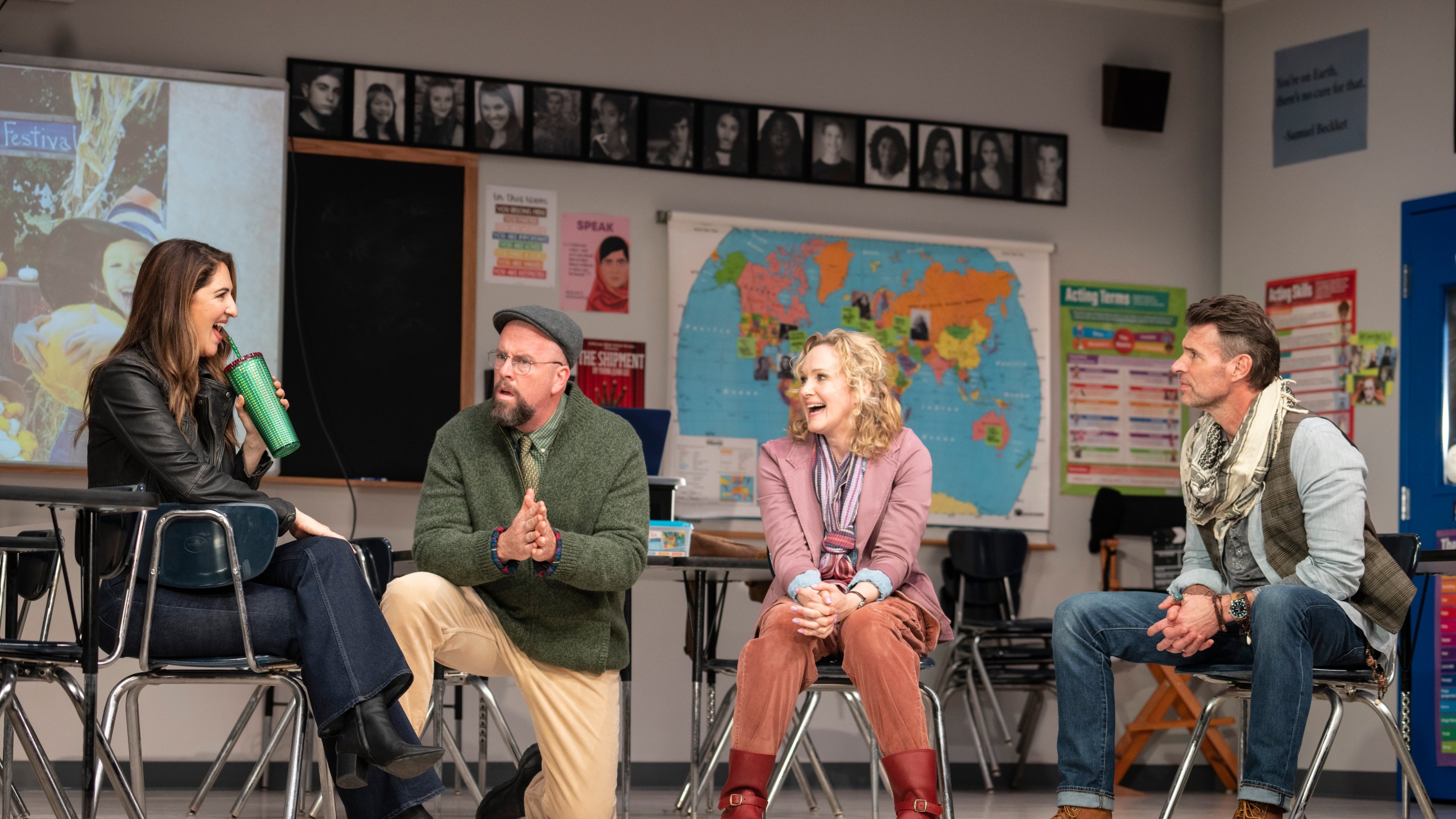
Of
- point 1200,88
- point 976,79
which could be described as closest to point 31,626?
point 976,79

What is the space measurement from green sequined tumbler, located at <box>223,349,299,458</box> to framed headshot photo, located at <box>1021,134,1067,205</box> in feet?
13.5

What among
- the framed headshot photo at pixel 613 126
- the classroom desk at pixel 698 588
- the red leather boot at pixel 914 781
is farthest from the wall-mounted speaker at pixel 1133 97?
the red leather boot at pixel 914 781

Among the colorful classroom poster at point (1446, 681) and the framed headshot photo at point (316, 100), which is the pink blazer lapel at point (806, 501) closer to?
the framed headshot photo at point (316, 100)

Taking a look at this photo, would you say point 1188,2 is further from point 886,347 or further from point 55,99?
point 55,99

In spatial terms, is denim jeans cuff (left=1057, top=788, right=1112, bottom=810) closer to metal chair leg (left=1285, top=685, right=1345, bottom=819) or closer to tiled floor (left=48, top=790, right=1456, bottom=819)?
metal chair leg (left=1285, top=685, right=1345, bottom=819)

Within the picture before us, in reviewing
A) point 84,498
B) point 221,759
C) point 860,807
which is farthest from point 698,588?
point 84,498

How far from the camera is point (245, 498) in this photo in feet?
9.84

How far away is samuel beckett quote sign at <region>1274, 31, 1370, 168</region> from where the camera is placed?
5.95 m

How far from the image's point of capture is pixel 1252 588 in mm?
3324

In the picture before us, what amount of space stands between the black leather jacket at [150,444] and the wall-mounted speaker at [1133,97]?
15.4 ft

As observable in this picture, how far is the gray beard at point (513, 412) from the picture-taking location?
3.22 meters

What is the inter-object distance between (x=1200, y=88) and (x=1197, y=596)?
4194 millimetres

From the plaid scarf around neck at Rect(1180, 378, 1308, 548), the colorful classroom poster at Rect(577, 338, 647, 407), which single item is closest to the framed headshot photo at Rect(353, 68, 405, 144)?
the colorful classroom poster at Rect(577, 338, 647, 407)

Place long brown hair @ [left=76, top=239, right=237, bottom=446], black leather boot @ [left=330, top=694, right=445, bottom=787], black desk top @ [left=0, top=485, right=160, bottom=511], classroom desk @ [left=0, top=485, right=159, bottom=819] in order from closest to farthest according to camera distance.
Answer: black desk top @ [left=0, top=485, right=160, bottom=511]
classroom desk @ [left=0, top=485, right=159, bottom=819]
black leather boot @ [left=330, top=694, right=445, bottom=787]
long brown hair @ [left=76, top=239, right=237, bottom=446]
